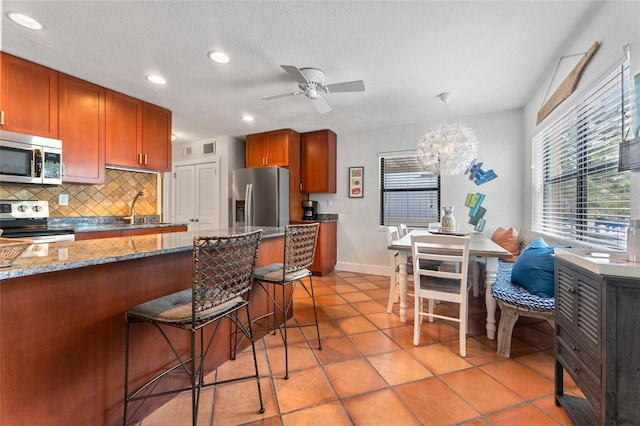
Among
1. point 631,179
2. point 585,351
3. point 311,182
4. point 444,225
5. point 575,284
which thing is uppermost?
point 311,182

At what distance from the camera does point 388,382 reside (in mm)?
1660

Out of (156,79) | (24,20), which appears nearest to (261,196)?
(156,79)

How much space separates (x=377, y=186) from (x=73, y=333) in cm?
402

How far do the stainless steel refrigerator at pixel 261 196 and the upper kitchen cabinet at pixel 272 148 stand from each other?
30cm

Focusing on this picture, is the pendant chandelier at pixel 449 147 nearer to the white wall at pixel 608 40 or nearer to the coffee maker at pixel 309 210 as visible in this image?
the white wall at pixel 608 40

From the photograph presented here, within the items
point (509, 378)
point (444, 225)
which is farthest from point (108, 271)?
point (444, 225)

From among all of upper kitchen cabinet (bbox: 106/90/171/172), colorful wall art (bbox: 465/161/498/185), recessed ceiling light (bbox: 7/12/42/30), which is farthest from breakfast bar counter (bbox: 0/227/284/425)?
colorful wall art (bbox: 465/161/498/185)

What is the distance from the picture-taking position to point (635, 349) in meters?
1.00

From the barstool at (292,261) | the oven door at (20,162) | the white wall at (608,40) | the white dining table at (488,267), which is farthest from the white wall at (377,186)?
the oven door at (20,162)

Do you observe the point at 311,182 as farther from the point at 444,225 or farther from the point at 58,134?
the point at 58,134

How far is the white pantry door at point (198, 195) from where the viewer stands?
500 centimetres

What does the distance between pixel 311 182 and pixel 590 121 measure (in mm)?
3425

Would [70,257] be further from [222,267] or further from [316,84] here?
[316,84]

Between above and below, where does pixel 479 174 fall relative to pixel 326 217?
above
